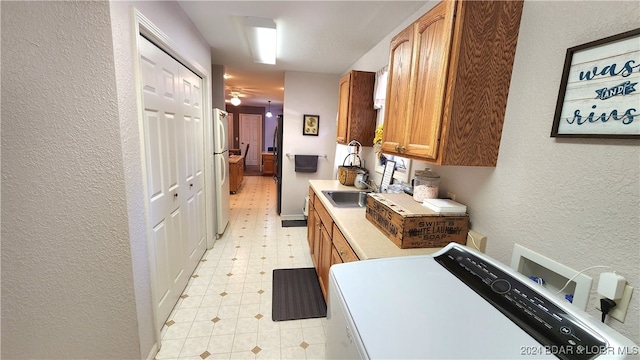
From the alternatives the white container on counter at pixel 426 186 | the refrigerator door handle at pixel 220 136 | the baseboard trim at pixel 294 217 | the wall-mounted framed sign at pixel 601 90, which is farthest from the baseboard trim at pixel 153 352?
the baseboard trim at pixel 294 217

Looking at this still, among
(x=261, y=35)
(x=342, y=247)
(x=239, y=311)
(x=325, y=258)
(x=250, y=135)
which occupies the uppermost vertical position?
(x=261, y=35)

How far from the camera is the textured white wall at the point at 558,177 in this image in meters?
0.75

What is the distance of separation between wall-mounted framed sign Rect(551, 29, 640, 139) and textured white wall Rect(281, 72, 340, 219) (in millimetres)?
3307

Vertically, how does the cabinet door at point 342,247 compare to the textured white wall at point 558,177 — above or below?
below

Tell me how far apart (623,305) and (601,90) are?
2.21 feet

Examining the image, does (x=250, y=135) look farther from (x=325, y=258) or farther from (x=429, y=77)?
(x=429, y=77)

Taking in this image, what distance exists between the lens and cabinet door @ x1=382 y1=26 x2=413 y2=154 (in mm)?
1463

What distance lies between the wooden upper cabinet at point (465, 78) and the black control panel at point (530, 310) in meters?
0.48

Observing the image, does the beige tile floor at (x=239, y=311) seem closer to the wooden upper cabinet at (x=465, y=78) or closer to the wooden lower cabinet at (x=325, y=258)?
the wooden lower cabinet at (x=325, y=258)

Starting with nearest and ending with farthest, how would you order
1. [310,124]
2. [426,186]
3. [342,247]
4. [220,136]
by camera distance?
[426,186] → [342,247] → [220,136] → [310,124]

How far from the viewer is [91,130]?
1.18m

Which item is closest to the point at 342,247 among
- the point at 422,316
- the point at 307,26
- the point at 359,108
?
the point at 422,316

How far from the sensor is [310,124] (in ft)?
13.2

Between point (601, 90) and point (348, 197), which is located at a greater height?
point (601, 90)
